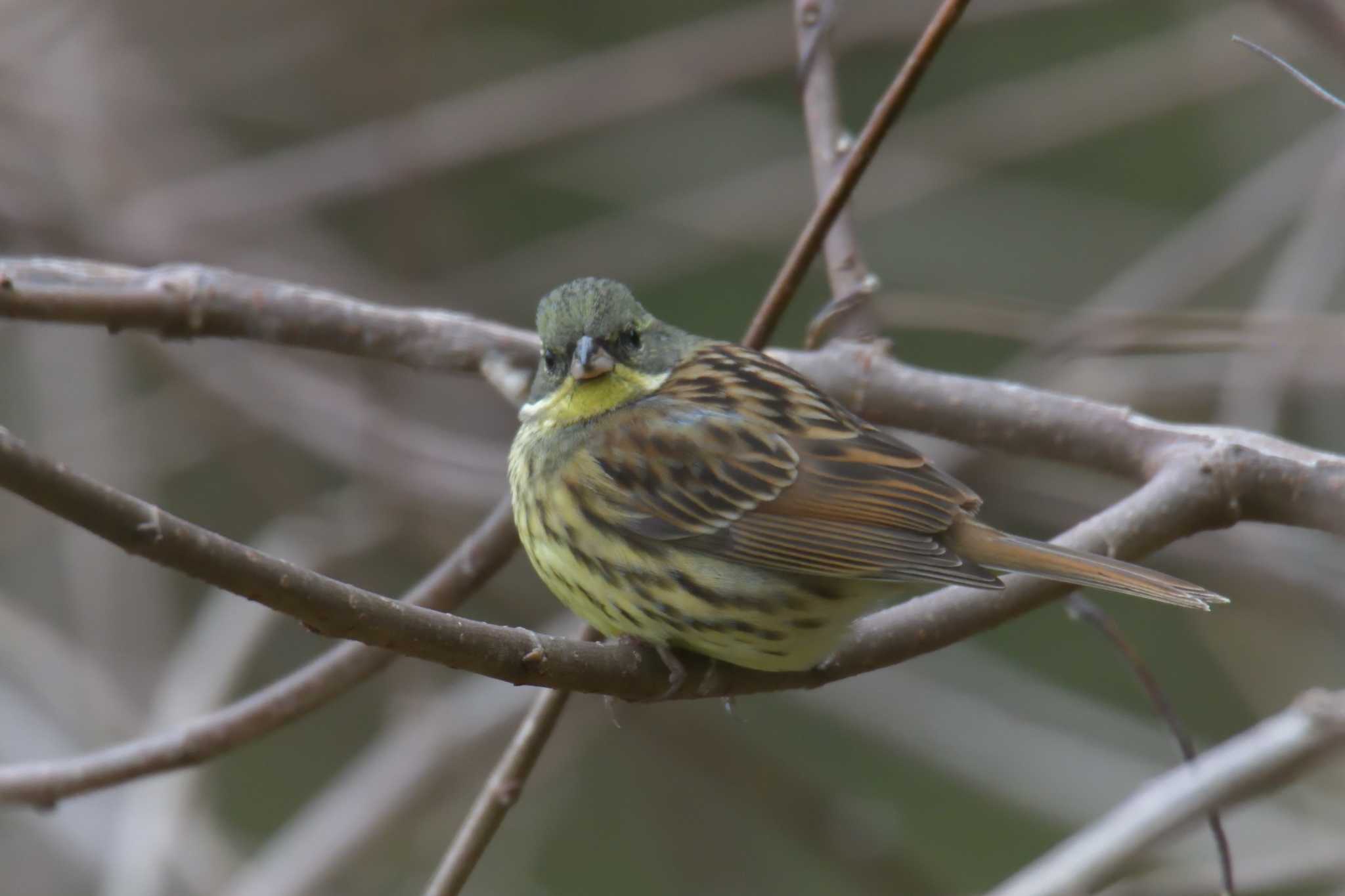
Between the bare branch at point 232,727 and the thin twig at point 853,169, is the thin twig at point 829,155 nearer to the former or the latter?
the thin twig at point 853,169

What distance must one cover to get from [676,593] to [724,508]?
11.8 inches

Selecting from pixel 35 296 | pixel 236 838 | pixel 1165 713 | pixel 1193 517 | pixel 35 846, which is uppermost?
pixel 35 296

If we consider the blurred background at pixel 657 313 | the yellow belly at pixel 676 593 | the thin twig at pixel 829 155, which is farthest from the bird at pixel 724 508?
the blurred background at pixel 657 313

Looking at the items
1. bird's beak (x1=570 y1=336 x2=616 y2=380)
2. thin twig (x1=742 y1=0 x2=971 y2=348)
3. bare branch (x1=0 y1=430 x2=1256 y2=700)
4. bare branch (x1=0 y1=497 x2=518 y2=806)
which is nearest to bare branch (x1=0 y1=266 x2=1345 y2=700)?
bare branch (x1=0 y1=430 x2=1256 y2=700)

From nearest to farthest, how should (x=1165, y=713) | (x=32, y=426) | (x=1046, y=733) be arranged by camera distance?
1. (x=1165, y=713)
2. (x=1046, y=733)
3. (x=32, y=426)

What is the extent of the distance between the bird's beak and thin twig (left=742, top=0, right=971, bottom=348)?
0.40 metres

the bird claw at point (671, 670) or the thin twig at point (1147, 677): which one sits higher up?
the bird claw at point (671, 670)

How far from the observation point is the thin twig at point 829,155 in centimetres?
382

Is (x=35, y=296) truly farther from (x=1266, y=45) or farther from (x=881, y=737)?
(x=1266, y=45)

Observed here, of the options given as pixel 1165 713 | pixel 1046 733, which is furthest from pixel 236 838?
pixel 1165 713

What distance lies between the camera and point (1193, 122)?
341 inches

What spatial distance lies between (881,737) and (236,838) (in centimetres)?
309

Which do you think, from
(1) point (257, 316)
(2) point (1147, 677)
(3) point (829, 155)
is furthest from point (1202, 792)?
(1) point (257, 316)

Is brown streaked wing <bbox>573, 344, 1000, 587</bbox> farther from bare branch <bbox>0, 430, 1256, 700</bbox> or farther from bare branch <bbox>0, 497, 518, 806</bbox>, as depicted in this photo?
bare branch <bbox>0, 497, 518, 806</bbox>
